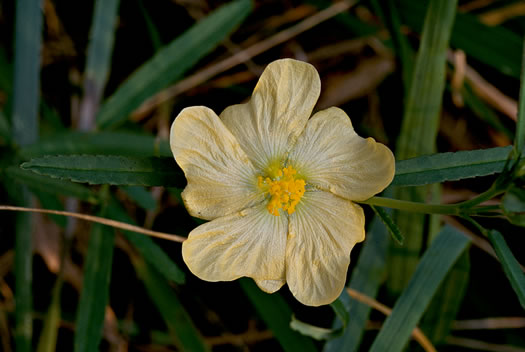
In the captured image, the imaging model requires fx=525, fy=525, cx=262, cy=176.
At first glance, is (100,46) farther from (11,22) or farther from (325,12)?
(325,12)

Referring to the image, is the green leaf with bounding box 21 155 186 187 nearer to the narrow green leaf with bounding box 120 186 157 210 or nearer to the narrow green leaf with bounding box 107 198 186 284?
the narrow green leaf with bounding box 107 198 186 284

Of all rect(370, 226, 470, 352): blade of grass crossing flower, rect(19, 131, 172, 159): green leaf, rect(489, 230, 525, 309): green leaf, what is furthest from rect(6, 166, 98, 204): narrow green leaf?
rect(489, 230, 525, 309): green leaf

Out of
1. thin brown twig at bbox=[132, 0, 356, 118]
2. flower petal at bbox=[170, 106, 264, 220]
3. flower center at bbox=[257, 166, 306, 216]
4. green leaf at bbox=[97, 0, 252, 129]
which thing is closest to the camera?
flower petal at bbox=[170, 106, 264, 220]

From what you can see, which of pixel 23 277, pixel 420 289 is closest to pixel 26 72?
pixel 23 277

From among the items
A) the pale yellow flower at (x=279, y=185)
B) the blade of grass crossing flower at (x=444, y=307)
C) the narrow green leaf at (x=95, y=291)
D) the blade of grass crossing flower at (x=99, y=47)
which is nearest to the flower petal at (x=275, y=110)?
the pale yellow flower at (x=279, y=185)

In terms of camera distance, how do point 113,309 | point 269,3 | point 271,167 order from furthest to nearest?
point 269,3 < point 113,309 < point 271,167


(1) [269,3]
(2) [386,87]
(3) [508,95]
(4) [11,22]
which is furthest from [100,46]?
(3) [508,95]
